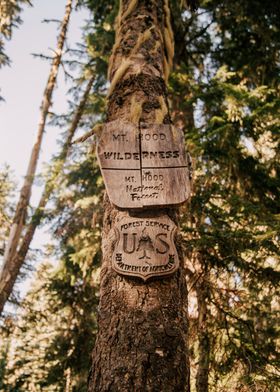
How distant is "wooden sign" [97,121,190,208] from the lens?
2.32 m

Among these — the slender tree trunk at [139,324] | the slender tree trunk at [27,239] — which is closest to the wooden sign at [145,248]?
the slender tree trunk at [139,324]

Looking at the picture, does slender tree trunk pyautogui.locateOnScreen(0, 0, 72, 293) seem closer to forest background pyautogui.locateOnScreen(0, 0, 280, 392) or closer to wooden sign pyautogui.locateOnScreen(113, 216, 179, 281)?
forest background pyautogui.locateOnScreen(0, 0, 280, 392)

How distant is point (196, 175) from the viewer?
5797 millimetres

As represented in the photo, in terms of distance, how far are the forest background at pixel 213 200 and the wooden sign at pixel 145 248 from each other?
4.47 feet

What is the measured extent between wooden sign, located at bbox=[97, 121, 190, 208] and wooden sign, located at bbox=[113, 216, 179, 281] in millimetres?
130

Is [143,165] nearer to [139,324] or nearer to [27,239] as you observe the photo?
[139,324]

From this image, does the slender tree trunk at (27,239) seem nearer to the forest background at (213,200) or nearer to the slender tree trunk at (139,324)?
the forest background at (213,200)

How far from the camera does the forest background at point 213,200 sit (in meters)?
4.53

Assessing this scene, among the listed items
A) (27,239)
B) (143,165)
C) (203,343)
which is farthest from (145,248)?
(27,239)

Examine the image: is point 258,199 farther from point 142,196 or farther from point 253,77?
point 142,196

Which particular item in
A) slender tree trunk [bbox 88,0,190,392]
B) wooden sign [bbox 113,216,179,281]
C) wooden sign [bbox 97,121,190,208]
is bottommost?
slender tree trunk [bbox 88,0,190,392]

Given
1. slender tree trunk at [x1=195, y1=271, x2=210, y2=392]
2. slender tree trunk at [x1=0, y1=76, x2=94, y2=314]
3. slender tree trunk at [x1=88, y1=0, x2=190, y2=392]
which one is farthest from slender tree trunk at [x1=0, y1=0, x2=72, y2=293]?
slender tree trunk at [x1=88, y1=0, x2=190, y2=392]

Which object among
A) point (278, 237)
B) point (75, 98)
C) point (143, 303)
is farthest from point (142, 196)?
point (75, 98)

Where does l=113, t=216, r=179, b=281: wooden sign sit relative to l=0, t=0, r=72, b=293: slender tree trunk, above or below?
below
